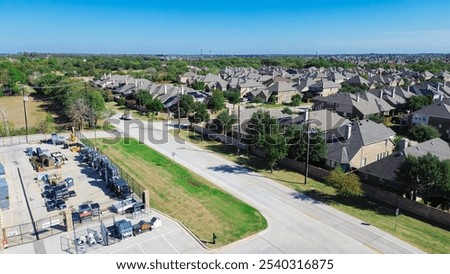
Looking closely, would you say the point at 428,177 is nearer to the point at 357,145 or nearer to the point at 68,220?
the point at 357,145

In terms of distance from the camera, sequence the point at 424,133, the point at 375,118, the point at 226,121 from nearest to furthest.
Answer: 1. the point at 424,133
2. the point at 226,121
3. the point at 375,118

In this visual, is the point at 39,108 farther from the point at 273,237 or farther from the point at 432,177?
the point at 432,177

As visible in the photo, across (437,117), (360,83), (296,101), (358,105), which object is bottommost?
(296,101)

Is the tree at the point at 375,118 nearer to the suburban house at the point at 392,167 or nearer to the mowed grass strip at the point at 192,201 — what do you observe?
the suburban house at the point at 392,167

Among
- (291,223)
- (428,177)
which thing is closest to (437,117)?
(428,177)

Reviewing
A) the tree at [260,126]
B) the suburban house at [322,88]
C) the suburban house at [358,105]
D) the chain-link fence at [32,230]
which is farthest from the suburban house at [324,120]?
the suburban house at [322,88]
